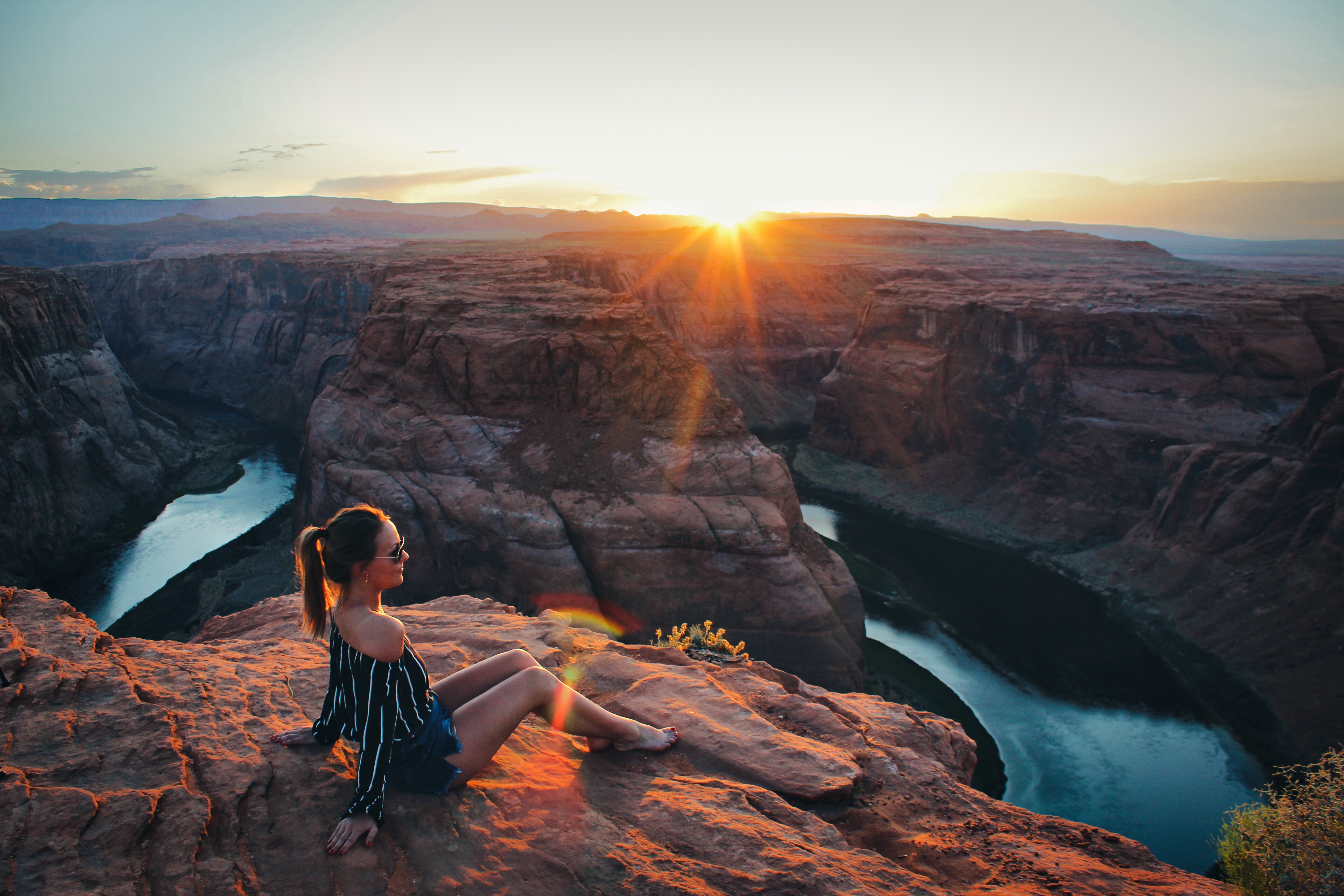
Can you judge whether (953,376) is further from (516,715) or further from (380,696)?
(380,696)

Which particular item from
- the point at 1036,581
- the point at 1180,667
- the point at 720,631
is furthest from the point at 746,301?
the point at 720,631

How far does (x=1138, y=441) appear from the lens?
133 ft

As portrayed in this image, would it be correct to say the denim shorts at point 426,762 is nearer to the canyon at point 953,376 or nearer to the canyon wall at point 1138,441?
the canyon at point 953,376

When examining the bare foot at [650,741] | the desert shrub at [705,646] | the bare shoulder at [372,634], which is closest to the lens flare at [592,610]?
the desert shrub at [705,646]

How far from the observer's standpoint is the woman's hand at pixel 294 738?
568 centimetres

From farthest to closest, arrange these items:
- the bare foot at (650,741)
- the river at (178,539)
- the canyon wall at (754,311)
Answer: the canyon wall at (754,311) → the river at (178,539) → the bare foot at (650,741)

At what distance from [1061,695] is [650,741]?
965 inches

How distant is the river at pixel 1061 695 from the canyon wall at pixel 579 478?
545cm

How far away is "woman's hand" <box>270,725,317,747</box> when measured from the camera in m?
5.68

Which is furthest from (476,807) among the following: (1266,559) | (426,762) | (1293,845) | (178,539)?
(178,539)

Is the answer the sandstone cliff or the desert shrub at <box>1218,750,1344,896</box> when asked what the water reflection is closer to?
the sandstone cliff

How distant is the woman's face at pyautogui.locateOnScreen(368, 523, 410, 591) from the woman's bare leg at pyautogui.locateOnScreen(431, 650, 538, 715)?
42.8 inches

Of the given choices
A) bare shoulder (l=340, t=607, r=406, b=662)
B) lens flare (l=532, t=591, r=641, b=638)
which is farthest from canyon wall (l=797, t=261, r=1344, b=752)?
→ bare shoulder (l=340, t=607, r=406, b=662)

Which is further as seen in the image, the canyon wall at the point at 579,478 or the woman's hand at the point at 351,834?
the canyon wall at the point at 579,478
